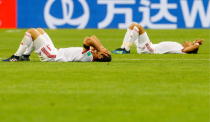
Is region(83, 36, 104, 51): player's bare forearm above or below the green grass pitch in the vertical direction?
above

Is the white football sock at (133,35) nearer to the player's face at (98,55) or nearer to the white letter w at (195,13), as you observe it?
the player's face at (98,55)

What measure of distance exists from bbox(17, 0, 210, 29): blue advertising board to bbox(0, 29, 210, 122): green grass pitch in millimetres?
16092

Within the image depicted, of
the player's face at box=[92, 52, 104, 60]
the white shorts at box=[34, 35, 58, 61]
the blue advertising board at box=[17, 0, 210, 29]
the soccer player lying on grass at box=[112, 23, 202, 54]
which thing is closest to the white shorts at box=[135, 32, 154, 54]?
the soccer player lying on grass at box=[112, 23, 202, 54]

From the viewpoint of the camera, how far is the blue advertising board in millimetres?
33812

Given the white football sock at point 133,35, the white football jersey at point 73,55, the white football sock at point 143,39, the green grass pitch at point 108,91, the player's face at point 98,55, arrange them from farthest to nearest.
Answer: the white football sock at point 143,39, the white football sock at point 133,35, the white football jersey at point 73,55, the player's face at point 98,55, the green grass pitch at point 108,91

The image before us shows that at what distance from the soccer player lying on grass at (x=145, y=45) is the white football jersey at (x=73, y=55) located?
394cm

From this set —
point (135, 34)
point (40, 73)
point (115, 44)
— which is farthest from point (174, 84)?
point (115, 44)

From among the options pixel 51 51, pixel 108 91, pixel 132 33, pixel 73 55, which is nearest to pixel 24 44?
pixel 51 51

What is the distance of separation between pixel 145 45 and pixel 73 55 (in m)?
4.55

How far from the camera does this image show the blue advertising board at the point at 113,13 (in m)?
33.8

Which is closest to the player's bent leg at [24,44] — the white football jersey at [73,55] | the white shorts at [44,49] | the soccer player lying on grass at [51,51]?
the soccer player lying on grass at [51,51]

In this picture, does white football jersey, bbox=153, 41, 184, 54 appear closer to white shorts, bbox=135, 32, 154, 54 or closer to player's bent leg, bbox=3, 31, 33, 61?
white shorts, bbox=135, 32, 154, 54

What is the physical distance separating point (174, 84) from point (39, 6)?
22442 millimetres

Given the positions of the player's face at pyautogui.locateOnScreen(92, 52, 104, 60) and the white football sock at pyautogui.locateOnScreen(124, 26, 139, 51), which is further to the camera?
the white football sock at pyautogui.locateOnScreen(124, 26, 139, 51)
